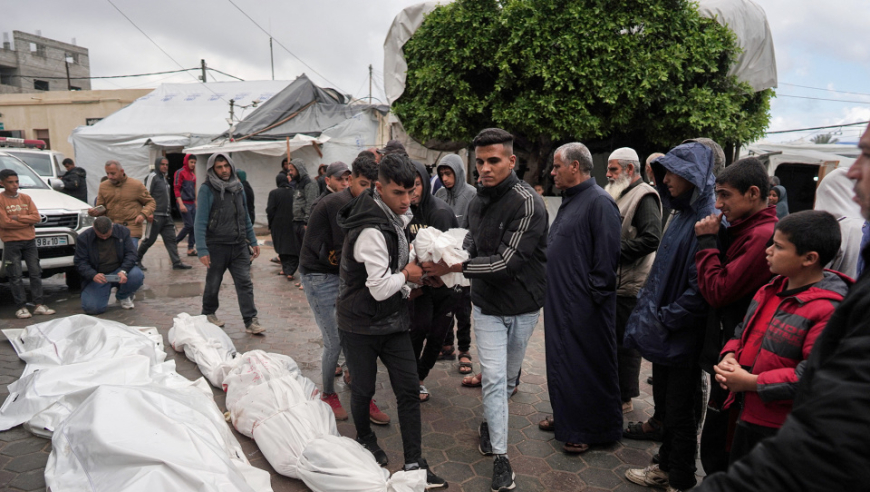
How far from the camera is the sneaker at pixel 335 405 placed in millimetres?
4066

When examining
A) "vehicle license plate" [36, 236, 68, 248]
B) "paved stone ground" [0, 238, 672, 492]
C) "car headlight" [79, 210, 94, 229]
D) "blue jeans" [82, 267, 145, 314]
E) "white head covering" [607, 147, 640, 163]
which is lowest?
"paved stone ground" [0, 238, 672, 492]

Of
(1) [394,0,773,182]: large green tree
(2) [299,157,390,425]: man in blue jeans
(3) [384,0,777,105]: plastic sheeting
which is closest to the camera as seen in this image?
(2) [299,157,390,425]: man in blue jeans

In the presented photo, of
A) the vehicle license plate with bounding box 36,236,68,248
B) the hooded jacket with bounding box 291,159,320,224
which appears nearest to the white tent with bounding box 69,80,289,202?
the vehicle license plate with bounding box 36,236,68,248

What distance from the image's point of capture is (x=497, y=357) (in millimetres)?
3236

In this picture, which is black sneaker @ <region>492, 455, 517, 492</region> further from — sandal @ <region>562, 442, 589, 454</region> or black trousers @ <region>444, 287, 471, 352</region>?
black trousers @ <region>444, 287, 471, 352</region>

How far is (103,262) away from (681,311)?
22.6ft

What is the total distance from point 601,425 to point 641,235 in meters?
1.45

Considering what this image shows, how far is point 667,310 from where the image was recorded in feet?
9.68

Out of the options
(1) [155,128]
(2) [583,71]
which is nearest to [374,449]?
(2) [583,71]

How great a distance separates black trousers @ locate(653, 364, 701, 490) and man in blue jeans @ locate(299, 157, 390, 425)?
2047mm

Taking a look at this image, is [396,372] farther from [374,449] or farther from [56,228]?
[56,228]

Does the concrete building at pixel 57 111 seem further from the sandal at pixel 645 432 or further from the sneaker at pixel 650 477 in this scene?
the sneaker at pixel 650 477

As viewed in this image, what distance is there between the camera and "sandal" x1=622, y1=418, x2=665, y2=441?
12.4ft

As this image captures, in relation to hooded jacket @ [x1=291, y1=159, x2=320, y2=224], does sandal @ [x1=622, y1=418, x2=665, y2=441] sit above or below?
below
